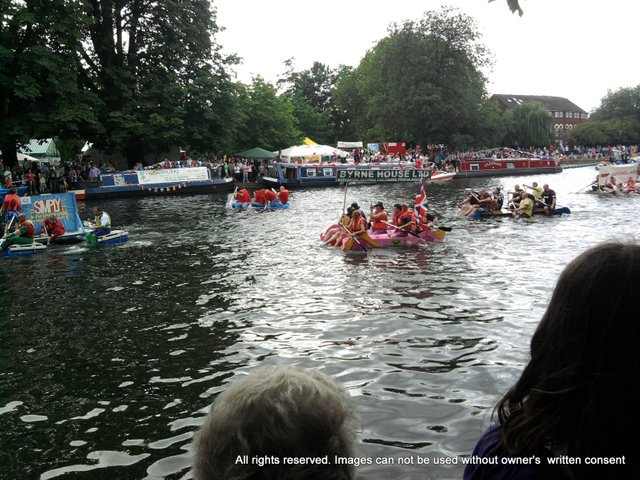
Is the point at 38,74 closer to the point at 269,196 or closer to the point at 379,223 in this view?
the point at 269,196

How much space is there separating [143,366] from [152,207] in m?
24.5

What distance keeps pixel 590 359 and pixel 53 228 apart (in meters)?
19.9

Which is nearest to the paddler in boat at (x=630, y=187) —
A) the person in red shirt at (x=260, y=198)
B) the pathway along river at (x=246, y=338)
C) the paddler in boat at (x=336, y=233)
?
the pathway along river at (x=246, y=338)

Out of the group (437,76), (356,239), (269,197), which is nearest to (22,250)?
(356,239)

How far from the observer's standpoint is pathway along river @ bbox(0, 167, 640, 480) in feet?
19.0

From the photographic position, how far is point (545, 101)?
125m

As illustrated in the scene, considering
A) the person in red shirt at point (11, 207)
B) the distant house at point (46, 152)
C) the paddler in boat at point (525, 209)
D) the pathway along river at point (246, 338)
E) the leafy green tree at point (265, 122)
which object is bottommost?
the pathway along river at point (246, 338)

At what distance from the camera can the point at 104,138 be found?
1585 inches

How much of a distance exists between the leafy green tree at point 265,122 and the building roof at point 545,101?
66694mm

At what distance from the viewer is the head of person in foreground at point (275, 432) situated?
167cm

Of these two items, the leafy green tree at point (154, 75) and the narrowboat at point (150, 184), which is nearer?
the narrowboat at point (150, 184)

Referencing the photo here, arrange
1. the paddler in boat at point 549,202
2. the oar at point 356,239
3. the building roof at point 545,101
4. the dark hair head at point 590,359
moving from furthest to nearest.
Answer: the building roof at point 545,101 → the paddler in boat at point 549,202 → the oar at point 356,239 → the dark hair head at point 590,359

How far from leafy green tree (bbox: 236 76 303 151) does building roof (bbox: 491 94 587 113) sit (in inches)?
2626

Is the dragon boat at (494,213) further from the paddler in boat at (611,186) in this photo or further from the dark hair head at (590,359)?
the dark hair head at (590,359)
